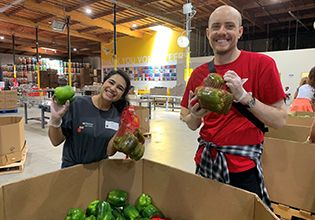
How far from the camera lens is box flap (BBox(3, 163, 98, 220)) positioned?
112 cm

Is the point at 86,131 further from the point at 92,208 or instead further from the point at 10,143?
the point at 10,143

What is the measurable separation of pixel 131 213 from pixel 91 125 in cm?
62

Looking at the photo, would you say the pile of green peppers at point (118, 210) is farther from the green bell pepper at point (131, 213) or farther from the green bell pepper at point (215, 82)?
the green bell pepper at point (215, 82)

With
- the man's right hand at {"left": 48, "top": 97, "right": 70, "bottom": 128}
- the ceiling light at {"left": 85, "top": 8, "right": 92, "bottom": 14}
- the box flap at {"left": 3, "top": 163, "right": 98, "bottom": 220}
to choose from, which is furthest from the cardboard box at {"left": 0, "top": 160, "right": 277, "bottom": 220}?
the ceiling light at {"left": 85, "top": 8, "right": 92, "bottom": 14}

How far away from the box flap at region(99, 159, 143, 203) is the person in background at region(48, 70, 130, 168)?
14cm

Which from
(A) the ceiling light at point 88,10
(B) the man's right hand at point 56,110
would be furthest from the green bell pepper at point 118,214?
(A) the ceiling light at point 88,10

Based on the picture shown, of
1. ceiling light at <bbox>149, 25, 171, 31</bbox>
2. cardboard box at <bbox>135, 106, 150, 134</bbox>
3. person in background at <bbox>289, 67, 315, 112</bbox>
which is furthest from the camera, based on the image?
ceiling light at <bbox>149, 25, 171, 31</bbox>

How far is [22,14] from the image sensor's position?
11305 mm

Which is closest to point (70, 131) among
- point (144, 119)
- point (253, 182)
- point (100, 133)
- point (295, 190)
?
point (100, 133)

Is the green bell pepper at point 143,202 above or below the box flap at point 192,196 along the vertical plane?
below

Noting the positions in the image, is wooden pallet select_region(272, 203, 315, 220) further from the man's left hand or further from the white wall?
the white wall

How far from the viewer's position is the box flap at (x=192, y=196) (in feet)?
3.50

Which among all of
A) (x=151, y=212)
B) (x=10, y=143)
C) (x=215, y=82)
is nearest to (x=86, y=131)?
(x=151, y=212)

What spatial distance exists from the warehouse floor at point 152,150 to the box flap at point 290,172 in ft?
5.69
